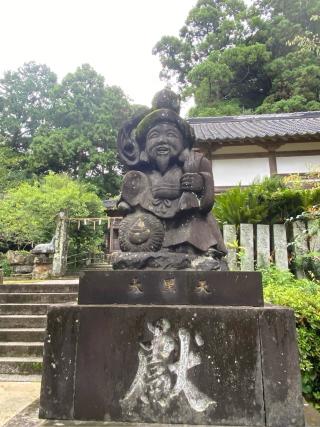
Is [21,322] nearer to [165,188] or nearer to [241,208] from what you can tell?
[165,188]

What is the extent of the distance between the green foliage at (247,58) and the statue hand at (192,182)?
22009 millimetres

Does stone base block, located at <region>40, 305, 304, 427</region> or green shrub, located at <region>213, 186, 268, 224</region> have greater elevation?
green shrub, located at <region>213, 186, 268, 224</region>

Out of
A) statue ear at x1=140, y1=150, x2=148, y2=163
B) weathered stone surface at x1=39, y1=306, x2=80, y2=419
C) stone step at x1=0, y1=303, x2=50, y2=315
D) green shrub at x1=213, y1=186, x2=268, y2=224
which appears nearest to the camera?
weathered stone surface at x1=39, y1=306, x2=80, y2=419

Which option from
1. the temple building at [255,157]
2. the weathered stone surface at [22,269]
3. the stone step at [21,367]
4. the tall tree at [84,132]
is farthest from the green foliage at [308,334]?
the tall tree at [84,132]

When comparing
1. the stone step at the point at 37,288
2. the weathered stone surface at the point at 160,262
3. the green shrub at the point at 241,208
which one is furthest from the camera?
the stone step at the point at 37,288

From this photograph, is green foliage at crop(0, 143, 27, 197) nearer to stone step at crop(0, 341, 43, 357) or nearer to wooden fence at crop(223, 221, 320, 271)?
stone step at crop(0, 341, 43, 357)

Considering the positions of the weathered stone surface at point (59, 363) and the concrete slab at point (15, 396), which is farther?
the concrete slab at point (15, 396)

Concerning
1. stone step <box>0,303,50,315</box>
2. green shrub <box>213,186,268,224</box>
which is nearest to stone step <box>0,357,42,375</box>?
stone step <box>0,303,50,315</box>

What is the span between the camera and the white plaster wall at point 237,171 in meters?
12.1

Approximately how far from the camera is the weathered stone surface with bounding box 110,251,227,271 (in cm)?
283

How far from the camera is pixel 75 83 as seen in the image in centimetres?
2855

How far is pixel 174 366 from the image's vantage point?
224 centimetres

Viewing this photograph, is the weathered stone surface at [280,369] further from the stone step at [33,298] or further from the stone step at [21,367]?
the stone step at [33,298]

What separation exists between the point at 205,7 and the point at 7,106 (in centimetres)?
1899
